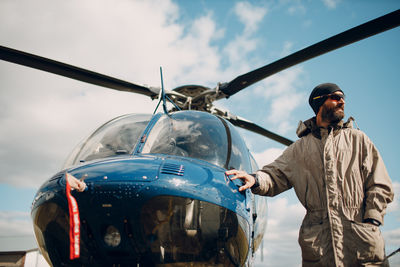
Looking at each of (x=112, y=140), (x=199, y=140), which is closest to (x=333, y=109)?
(x=199, y=140)

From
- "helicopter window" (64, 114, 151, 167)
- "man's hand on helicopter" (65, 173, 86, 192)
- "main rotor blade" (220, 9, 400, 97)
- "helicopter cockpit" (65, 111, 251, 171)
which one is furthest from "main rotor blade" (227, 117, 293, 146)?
"man's hand on helicopter" (65, 173, 86, 192)

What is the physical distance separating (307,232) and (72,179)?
72.8 inches

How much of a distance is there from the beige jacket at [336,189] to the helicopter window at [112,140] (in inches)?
59.6

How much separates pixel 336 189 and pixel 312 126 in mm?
664

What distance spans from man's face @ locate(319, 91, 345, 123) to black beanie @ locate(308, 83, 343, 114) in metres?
0.04

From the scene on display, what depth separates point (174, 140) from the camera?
3441 mm

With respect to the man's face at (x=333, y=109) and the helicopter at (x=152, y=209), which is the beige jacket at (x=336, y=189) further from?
the helicopter at (x=152, y=209)

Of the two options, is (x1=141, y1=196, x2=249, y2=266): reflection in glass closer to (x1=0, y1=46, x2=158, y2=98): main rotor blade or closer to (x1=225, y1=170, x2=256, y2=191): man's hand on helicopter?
(x1=225, y1=170, x2=256, y2=191): man's hand on helicopter

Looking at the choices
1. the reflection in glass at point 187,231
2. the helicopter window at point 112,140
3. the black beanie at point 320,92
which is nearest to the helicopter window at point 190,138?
the helicopter window at point 112,140

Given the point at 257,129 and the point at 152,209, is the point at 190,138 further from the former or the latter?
the point at 257,129

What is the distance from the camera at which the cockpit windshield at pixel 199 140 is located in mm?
3336

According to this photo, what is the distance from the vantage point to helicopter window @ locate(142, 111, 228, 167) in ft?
10.9

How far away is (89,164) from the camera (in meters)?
2.71

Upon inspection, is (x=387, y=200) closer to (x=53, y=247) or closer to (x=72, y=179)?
(x=72, y=179)
